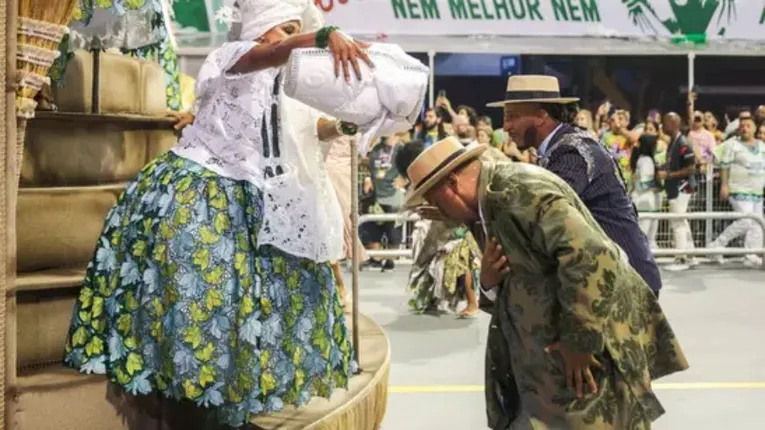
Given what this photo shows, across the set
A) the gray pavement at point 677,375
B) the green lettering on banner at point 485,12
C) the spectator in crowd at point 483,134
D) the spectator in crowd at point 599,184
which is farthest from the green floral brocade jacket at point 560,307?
the green lettering on banner at point 485,12

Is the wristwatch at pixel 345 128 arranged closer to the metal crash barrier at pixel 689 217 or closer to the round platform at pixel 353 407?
the round platform at pixel 353 407

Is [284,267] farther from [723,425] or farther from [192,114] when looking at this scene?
[723,425]

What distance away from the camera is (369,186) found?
9180 millimetres

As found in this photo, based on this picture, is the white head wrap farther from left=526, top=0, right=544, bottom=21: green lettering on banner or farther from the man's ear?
left=526, top=0, right=544, bottom=21: green lettering on banner

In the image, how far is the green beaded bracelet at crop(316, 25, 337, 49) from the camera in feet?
7.66

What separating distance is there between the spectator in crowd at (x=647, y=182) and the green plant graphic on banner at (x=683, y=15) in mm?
1143

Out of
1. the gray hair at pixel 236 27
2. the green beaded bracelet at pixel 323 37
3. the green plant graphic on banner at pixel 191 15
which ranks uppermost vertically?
the green plant graphic on banner at pixel 191 15

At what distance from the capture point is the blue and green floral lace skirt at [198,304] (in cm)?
252

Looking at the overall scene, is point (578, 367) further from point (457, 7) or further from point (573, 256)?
point (457, 7)

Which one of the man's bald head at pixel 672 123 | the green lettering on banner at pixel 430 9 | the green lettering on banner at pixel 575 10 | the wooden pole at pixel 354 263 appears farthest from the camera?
the green lettering on banner at pixel 575 10

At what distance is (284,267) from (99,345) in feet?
1.81

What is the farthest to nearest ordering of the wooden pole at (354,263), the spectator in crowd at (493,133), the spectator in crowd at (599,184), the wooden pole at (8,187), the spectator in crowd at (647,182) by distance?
the spectator in crowd at (647,182) < the spectator in crowd at (493,133) < the wooden pole at (354,263) < the spectator in crowd at (599,184) < the wooden pole at (8,187)

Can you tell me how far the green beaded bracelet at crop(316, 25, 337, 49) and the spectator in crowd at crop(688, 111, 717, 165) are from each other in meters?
7.73

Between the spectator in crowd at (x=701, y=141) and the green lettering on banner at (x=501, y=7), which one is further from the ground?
the green lettering on banner at (x=501, y=7)
